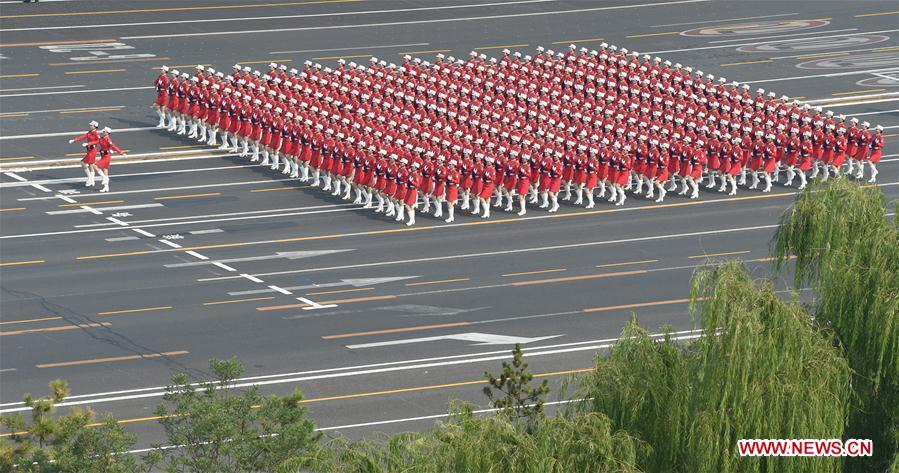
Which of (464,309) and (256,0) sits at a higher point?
(256,0)

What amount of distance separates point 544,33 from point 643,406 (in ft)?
157

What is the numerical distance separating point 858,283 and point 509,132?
2566 cm

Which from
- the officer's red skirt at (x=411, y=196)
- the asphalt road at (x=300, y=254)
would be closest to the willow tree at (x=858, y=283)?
the asphalt road at (x=300, y=254)

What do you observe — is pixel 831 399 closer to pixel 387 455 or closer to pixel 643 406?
pixel 643 406

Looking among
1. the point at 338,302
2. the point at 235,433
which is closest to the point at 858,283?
the point at 235,433

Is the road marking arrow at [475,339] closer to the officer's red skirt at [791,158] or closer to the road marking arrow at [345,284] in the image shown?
the road marking arrow at [345,284]

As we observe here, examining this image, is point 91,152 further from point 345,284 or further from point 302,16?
point 302,16

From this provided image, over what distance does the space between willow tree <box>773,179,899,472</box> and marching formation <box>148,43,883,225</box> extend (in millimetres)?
20054

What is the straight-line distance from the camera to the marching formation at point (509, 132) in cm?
4915

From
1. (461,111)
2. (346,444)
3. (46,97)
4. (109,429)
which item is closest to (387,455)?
(346,444)

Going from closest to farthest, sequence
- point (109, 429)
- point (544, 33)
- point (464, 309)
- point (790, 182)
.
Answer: point (109, 429), point (464, 309), point (790, 182), point (544, 33)

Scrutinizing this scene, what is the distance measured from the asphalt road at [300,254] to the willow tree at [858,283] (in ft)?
7.71

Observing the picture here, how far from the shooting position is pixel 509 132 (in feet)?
168

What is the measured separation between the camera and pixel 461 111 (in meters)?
53.4
